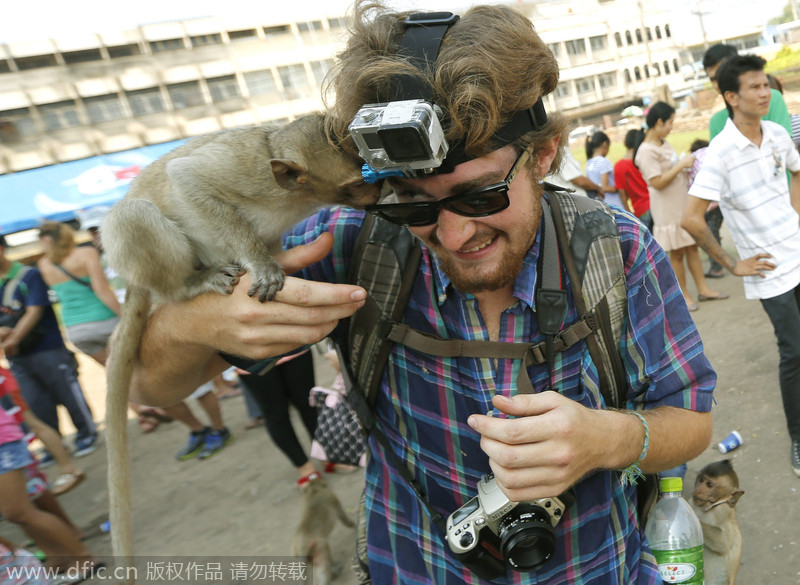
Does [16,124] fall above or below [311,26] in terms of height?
below

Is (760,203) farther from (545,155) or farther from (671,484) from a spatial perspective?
(545,155)

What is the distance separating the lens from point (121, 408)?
165 centimetres

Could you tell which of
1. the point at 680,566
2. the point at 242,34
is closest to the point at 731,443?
the point at 680,566

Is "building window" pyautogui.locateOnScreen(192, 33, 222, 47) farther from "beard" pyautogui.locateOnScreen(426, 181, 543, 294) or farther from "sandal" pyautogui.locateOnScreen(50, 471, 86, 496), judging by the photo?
"beard" pyautogui.locateOnScreen(426, 181, 543, 294)

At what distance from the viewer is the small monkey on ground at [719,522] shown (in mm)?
2354

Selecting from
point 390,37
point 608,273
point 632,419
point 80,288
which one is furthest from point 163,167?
point 80,288

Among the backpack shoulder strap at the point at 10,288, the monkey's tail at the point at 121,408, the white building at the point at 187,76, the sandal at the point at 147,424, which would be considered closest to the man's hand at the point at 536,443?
the monkey's tail at the point at 121,408

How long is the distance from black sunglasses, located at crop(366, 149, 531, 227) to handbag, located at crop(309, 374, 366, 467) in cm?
240

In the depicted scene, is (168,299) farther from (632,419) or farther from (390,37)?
(632,419)

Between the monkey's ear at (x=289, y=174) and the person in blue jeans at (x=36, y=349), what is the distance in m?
4.60

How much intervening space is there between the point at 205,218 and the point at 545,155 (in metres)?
1.03

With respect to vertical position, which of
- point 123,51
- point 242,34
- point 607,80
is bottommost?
point 607,80

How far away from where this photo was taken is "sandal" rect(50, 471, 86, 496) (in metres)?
5.27

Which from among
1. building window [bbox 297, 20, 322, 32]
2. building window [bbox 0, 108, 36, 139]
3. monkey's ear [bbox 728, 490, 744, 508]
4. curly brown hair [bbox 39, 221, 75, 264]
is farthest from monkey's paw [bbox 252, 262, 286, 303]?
building window [bbox 297, 20, 322, 32]
